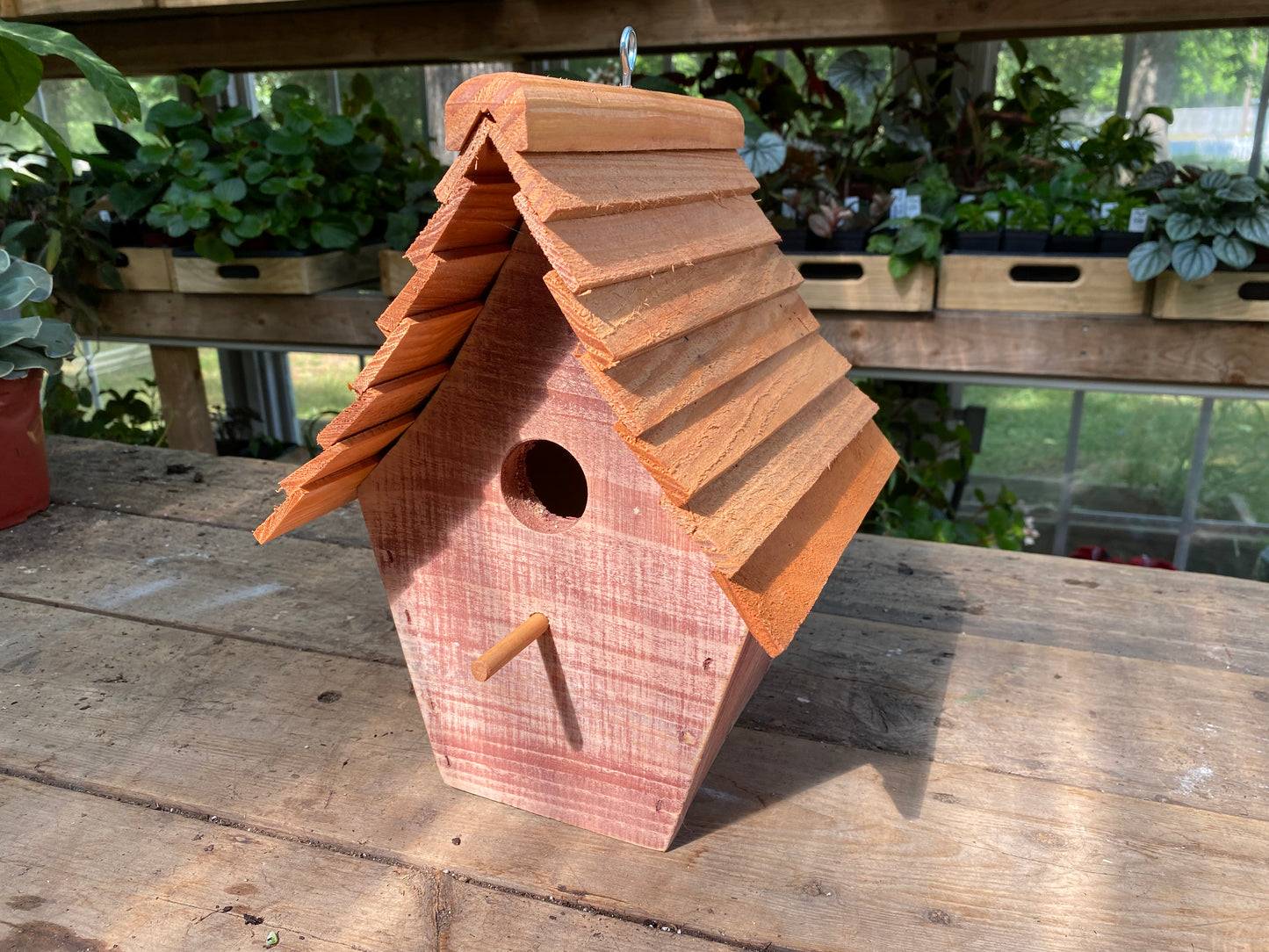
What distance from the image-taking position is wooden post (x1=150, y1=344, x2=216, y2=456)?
279cm

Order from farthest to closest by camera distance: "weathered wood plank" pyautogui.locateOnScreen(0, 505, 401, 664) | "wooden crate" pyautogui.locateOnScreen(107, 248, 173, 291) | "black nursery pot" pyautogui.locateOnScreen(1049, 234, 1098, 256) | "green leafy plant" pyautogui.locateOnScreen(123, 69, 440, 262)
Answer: "wooden crate" pyautogui.locateOnScreen(107, 248, 173, 291) → "green leafy plant" pyautogui.locateOnScreen(123, 69, 440, 262) → "black nursery pot" pyautogui.locateOnScreen(1049, 234, 1098, 256) → "weathered wood plank" pyautogui.locateOnScreen(0, 505, 401, 664)

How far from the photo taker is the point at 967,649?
1.15 metres

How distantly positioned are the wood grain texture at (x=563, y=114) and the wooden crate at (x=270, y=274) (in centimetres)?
180

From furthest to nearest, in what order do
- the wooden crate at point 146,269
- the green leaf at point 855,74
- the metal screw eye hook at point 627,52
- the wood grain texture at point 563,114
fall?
the wooden crate at point 146,269 → the green leaf at point 855,74 → the metal screw eye hook at point 627,52 → the wood grain texture at point 563,114

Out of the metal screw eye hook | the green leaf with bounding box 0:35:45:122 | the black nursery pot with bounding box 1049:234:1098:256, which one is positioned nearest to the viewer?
the metal screw eye hook

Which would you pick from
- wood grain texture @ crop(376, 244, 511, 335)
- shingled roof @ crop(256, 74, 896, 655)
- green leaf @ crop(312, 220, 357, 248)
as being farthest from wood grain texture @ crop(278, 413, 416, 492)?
green leaf @ crop(312, 220, 357, 248)

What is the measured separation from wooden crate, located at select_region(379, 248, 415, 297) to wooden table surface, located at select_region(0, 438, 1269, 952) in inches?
44.8

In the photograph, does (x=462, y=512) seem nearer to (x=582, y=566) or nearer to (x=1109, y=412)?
(x=582, y=566)

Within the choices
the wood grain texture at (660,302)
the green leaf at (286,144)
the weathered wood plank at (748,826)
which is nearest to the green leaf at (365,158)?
the green leaf at (286,144)

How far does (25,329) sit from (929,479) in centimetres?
226

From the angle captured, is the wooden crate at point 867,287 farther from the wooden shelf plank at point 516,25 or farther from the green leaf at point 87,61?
Result: the green leaf at point 87,61

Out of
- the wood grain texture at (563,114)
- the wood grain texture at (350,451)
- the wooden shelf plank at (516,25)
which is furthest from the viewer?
the wooden shelf plank at (516,25)

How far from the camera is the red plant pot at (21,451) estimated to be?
4.69 ft

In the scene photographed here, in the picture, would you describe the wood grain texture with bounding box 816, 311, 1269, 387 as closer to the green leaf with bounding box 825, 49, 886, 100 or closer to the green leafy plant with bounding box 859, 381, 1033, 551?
the green leafy plant with bounding box 859, 381, 1033, 551
